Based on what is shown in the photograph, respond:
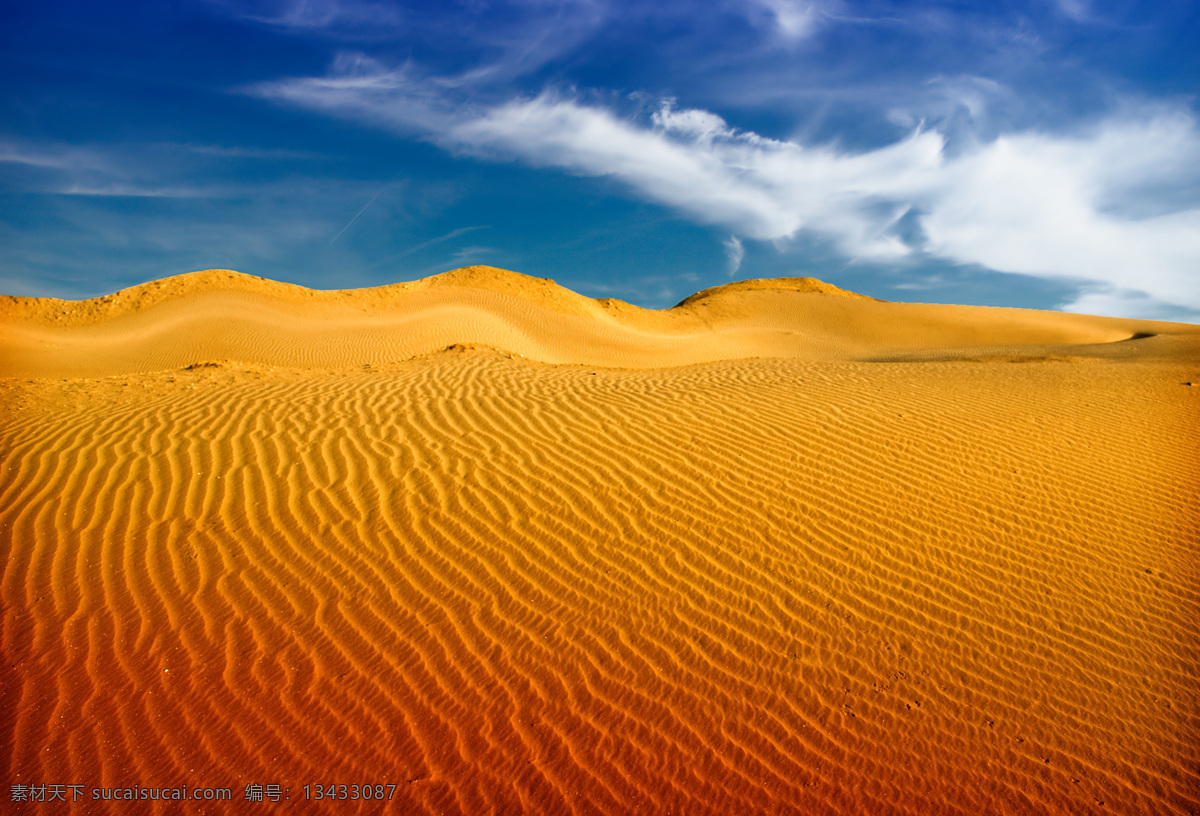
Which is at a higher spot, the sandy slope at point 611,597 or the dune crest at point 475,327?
the dune crest at point 475,327

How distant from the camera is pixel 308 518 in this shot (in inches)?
232

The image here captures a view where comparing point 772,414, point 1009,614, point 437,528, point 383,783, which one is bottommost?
point 383,783

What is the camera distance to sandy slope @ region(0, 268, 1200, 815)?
347 cm

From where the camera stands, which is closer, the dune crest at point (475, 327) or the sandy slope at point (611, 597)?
the sandy slope at point (611, 597)

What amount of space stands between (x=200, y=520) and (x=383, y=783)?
3.91 meters

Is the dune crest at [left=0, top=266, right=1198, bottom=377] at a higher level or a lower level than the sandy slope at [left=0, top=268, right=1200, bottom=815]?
higher

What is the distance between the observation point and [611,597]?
481 cm

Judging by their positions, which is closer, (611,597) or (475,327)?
(611,597)

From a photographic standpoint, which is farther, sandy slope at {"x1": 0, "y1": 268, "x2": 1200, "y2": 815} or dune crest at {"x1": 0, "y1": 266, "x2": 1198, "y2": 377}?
dune crest at {"x1": 0, "y1": 266, "x2": 1198, "y2": 377}

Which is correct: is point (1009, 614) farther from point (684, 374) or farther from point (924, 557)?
point (684, 374)

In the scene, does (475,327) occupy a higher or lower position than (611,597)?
higher

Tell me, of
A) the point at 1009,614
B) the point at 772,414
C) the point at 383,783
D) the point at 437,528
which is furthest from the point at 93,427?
the point at 1009,614

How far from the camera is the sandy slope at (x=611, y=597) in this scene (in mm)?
3471

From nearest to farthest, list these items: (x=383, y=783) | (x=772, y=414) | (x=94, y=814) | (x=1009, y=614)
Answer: (x=94, y=814) < (x=383, y=783) < (x=1009, y=614) < (x=772, y=414)
